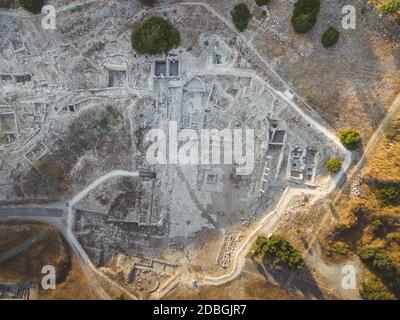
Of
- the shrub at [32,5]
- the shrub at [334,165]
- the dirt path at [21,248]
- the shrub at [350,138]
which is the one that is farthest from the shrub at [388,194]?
the shrub at [32,5]

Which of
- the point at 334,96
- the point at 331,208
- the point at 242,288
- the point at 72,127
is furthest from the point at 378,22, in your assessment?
the point at 72,127

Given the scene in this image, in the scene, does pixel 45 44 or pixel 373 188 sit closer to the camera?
pixel 373 188

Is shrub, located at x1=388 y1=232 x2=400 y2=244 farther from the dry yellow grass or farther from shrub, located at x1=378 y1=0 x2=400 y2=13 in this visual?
the dry yellow grass

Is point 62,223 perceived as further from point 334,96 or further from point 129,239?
point 334,96

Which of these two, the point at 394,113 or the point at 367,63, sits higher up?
the point at 367,63

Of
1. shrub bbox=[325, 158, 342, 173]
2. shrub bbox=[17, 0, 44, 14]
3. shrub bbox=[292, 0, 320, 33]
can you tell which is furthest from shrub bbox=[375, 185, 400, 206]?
shrub bbox=[17, 0, 44, 14]

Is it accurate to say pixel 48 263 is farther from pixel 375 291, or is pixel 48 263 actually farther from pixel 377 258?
pixel 377 258

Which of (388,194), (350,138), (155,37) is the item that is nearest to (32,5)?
(155,37)

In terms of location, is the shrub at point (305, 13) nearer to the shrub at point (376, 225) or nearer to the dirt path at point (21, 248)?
the shrub at point (376, 225)
